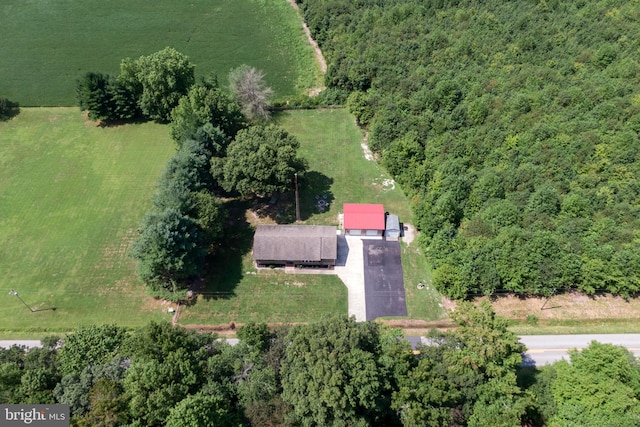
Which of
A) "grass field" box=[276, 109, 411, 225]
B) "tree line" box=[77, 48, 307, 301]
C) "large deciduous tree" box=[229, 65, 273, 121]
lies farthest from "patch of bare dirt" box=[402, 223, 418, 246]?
"large deciduous tree" box=[229, 65, 273, 121]

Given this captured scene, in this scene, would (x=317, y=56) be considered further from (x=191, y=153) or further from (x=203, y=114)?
(x=191, y=153)

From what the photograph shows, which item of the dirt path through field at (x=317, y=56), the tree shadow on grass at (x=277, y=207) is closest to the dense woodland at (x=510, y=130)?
the dirt path through field at (x=317, y=56)

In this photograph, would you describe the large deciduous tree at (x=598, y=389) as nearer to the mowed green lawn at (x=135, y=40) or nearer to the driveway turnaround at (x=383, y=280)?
the driveway turnaround at (x=383, y=280)

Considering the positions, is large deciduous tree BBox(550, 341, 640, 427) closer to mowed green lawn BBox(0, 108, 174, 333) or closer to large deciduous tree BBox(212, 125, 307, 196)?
large deciduous tree BBox(212, 125, 307, 196)

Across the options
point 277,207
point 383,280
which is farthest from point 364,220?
point 277,207

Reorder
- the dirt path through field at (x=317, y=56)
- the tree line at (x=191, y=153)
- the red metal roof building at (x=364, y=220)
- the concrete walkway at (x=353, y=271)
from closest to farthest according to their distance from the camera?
the tree line at (x=191, y=153) → the concrete walkway at (x=353, y=271) → the red metal roof building at (x=364, y=220) → the dirt path through field at (x=317, y=56)
